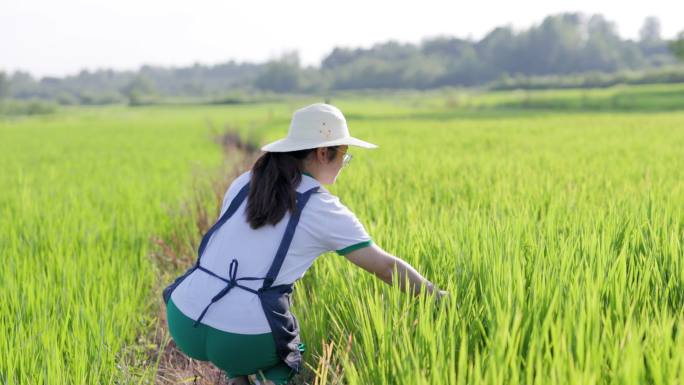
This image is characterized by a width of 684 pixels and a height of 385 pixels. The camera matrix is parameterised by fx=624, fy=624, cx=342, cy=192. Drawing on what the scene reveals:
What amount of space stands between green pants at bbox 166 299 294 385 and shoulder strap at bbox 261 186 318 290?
0.51 ft

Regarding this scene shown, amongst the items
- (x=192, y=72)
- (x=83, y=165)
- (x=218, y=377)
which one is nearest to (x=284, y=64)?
(x=192, y=72)

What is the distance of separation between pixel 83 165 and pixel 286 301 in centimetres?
704

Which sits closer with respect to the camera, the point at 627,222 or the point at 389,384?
the point at 389,384

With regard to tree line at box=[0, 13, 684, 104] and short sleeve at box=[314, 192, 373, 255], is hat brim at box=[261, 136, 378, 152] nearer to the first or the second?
short sleeve at box=[314, 192, 373, 255]

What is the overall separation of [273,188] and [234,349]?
0.46 metres

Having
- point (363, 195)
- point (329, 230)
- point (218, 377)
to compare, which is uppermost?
point (329, 230)

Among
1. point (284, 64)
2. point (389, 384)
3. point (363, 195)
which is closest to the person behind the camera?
point (389, 384)

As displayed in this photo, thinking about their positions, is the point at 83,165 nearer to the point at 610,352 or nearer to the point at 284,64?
the point at 610,352

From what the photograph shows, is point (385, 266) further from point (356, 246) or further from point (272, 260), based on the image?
point (272, 260)

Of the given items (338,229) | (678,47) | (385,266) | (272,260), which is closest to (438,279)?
(385,266)

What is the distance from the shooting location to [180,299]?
72.0 inches

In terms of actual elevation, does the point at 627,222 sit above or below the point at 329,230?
below

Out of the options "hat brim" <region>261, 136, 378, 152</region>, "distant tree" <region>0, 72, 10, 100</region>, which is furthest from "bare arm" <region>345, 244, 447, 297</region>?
"distant tree" <region>0, 72, 10, 100</region>

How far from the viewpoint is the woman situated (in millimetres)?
1708
